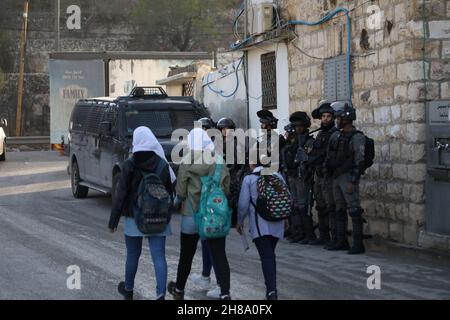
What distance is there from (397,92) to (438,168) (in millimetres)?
1417

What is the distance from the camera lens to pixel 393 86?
479 inches

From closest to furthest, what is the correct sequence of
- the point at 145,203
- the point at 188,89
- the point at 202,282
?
the point at 145,203
the point at 202,282
the point at 188,89

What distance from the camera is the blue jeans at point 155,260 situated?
8227 mm

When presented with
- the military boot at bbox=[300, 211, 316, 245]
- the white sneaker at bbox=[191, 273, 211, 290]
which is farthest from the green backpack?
the military boot at bbox=[300, 211, 316, 245]

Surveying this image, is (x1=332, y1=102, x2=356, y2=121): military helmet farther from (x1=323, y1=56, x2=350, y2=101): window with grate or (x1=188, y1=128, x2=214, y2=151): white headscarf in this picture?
(x1=188, y1=128, x2=214, y2=151): white headscarf

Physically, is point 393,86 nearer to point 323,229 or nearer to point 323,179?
point 323,179

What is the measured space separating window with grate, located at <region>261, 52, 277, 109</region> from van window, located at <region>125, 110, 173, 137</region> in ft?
6.80

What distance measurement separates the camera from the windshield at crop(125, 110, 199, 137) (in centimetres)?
1662

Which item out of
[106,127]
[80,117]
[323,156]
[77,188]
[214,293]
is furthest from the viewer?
[80,117]

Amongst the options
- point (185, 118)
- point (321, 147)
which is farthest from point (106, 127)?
point (321, 147)

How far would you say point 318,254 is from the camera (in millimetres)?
11555

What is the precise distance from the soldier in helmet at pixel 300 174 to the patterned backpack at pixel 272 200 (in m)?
3.96

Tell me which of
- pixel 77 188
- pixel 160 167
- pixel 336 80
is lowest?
pixel 77 188
